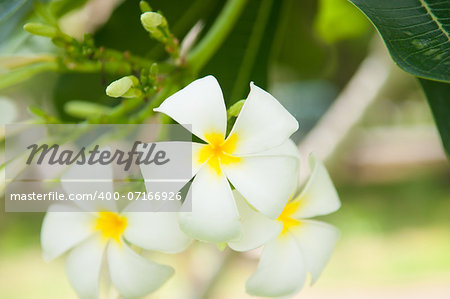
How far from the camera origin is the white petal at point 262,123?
16.5 inches

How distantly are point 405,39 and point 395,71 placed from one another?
82 cm

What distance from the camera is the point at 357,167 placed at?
5512 mm

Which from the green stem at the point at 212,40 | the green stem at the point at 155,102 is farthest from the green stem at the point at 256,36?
the green stem at the point at 155,102

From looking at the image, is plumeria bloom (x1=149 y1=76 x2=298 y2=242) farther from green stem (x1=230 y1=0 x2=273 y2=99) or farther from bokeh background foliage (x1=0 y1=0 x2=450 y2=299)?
green stem (x1=230 y1=0 x2=273 y2=99)

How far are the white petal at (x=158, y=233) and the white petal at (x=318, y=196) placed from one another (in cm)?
14

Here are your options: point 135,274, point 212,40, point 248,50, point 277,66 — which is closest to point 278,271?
point 135,274

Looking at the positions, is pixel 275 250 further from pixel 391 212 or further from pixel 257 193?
pixel 391 212

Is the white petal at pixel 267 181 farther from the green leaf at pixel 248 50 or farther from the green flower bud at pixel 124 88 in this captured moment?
the green leaf at pixel 248 50

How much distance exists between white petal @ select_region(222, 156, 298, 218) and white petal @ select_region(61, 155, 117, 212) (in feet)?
0.46

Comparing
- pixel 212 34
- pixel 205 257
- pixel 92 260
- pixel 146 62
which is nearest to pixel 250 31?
pixel 212 34

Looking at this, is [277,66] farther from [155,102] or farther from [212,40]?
[155,102]

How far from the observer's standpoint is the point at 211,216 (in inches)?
16.0

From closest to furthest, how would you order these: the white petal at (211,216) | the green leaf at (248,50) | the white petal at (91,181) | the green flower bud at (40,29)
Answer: the white petal at (211,216)
the white petal at (91,181)
the green flower bud at (40,29)
the green leaf at (248,50)

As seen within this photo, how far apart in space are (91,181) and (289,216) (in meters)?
0.21
